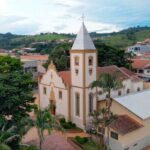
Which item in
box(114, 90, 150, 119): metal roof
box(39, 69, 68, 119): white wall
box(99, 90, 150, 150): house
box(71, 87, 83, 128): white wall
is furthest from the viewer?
box(39, 69, 68, 119): white wall

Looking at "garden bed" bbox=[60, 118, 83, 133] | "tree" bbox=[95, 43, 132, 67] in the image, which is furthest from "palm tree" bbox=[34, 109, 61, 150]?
Result: "tree" bbox=[95, 43, 132, 67]

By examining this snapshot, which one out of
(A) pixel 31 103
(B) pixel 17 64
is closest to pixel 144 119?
(A) pixel 31 103

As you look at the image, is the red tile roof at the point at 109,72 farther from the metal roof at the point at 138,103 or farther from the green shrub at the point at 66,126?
the metal roof at the point at 138,103

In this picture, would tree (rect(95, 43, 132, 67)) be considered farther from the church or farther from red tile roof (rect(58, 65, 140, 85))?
the church

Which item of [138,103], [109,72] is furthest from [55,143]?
[109,72]

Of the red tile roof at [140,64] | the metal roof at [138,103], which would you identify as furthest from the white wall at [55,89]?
the red tile roof at [140,64]

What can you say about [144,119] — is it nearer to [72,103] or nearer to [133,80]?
[72,103]
